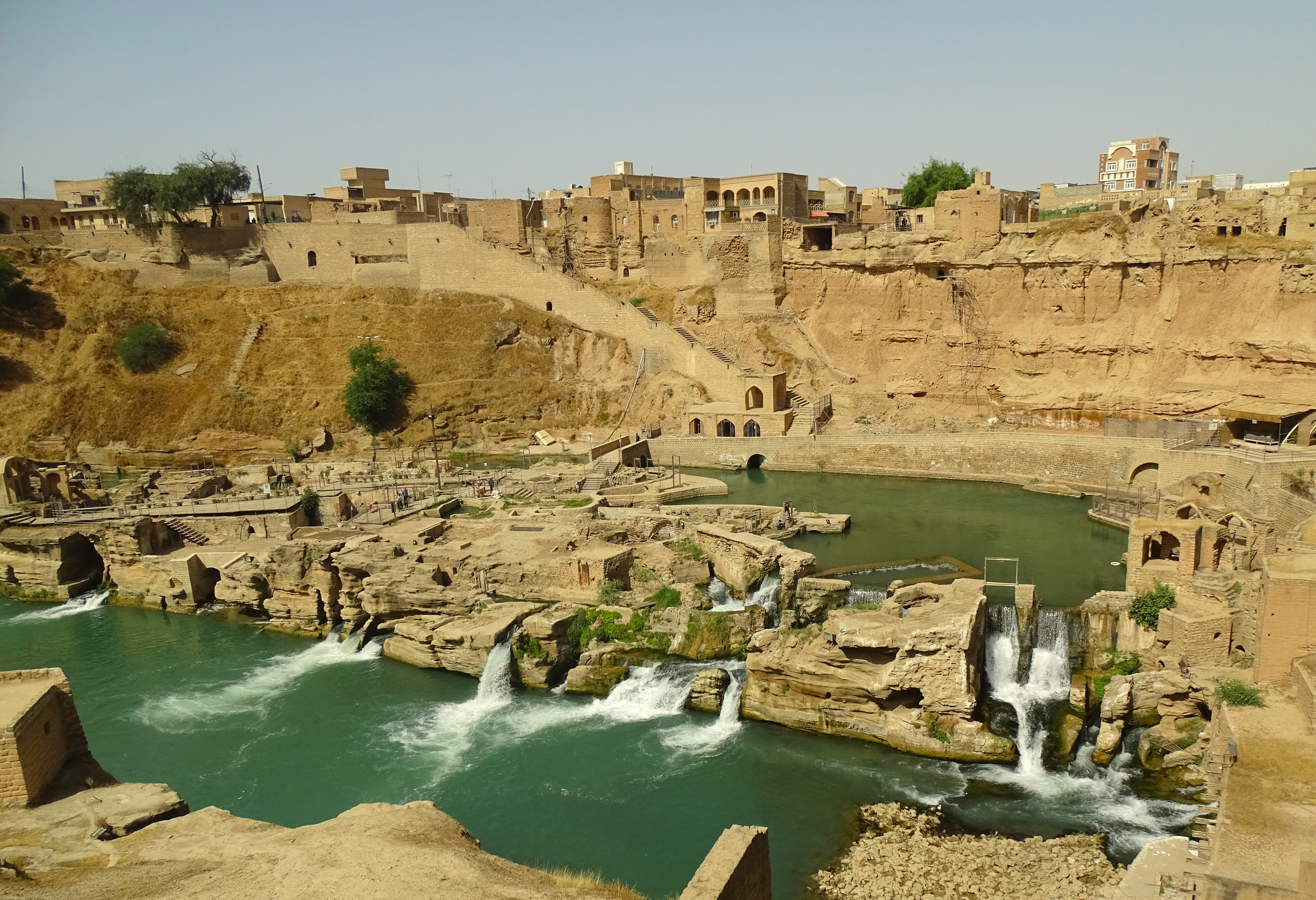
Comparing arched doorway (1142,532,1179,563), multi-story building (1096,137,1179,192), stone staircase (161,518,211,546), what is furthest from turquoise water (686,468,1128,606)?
multi-story building (1096,137,1179,192)

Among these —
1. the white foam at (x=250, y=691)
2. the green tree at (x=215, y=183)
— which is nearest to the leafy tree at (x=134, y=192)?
the green tree at (x=215, y=183)

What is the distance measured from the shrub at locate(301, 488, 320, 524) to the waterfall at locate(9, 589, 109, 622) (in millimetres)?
5354

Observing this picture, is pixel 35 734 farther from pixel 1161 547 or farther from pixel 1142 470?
pixel 1142 470

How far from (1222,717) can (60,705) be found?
15.5 m

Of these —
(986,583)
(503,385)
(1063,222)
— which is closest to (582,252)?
(503,385)

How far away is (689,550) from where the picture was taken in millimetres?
23500

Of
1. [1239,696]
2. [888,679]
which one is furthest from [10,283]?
[1239,696]

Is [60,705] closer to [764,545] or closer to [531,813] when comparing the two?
[531,813]

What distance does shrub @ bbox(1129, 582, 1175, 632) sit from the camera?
18250 millimetres

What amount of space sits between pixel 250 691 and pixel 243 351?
26.8 meters

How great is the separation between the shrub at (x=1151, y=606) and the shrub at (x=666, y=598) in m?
8.96

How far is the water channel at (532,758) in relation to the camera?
14.4m

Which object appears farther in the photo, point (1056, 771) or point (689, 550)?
point (689, 550)

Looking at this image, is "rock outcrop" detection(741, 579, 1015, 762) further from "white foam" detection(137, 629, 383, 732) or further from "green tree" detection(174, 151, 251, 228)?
"green tree" detection(174, 151, 251, 228)
